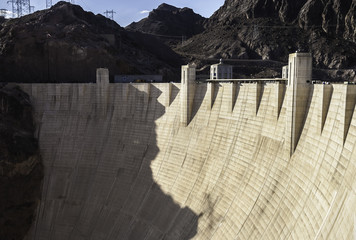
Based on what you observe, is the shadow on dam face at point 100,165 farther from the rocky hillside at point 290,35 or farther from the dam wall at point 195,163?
the rocky hillside at point 290,35

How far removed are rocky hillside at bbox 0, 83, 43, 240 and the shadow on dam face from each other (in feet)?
3.17

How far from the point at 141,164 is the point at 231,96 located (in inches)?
428

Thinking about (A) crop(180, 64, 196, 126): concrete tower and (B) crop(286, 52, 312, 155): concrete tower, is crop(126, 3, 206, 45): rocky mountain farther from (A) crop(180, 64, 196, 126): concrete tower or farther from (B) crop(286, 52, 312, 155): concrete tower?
(B) crop(286, 52, 312, 155): concrete tower

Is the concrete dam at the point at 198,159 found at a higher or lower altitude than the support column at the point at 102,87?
lower

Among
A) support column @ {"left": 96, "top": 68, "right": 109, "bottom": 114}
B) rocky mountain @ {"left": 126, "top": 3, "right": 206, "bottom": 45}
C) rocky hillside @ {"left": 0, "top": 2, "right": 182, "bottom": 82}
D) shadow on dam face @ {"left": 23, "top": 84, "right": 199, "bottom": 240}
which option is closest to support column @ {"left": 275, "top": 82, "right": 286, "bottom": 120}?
shadow on dam face @ {"left": 23, "top": 84, "right": 199, "bottom": 240}

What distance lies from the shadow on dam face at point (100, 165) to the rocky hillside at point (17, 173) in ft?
3.17

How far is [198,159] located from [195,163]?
1.26ft

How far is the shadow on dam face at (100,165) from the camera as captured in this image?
28.2 m

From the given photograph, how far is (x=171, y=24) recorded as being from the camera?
11375 centimetres

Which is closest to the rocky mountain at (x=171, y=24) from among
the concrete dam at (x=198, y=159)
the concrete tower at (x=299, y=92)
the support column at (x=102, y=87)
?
the support column at (x=102, y=87)

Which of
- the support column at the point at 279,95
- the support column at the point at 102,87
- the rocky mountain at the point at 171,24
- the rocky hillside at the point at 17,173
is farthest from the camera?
the rocky mountain at the point at 171,24

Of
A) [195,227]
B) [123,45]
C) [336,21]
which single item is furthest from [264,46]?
[195,227]

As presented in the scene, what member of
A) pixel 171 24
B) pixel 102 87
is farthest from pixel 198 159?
pixel 171 24

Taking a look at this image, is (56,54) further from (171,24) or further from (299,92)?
(171,24)
